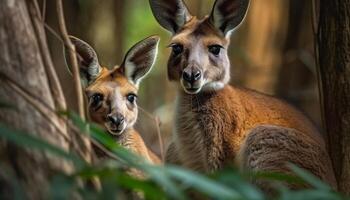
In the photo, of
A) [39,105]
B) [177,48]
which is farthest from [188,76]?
[39,105]

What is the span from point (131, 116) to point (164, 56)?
6570 mm

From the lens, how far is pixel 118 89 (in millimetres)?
7082

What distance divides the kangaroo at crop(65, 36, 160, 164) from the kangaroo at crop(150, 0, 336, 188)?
0.31 meters

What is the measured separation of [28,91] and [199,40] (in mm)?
3051

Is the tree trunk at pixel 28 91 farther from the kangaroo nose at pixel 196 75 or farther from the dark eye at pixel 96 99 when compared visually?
the dark eye at pixel 96 99

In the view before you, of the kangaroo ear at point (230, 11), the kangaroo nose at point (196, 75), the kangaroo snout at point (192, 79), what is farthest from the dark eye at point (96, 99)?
the kangaroo ear at point (230, 11)

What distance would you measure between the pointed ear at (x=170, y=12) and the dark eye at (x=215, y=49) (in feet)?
1.36

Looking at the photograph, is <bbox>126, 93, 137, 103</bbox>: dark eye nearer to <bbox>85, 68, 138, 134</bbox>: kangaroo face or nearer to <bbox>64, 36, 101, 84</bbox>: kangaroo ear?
<bbox>85, 68, 138, 134</bbox>: kangaroo face

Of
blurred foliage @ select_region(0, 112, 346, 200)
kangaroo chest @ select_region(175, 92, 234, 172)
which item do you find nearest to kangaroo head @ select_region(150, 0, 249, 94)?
kangaroo chest @ select_region(175, 92, 234, 172)

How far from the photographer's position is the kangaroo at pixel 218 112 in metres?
6.51

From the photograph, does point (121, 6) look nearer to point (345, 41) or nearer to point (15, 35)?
point (345, 41)

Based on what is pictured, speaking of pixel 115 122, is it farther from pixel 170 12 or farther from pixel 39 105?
pixel 39 105

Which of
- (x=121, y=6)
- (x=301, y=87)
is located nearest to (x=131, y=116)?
(x=121, y=6)

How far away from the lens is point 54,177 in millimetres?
3824
